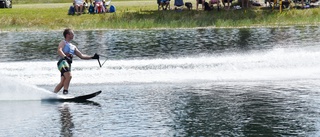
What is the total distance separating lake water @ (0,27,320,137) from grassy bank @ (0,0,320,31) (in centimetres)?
842

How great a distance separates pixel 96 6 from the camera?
45.1 metres

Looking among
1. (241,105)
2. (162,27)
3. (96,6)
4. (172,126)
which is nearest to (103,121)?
(172,126)

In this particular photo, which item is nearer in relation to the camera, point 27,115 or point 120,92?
point 27,115

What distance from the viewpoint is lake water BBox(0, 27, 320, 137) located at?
45.9 feet

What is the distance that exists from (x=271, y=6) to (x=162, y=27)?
267 inches

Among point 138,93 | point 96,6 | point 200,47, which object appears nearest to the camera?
point 138,93

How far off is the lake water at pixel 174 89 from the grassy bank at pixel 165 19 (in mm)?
8419

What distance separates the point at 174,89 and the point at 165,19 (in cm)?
2400

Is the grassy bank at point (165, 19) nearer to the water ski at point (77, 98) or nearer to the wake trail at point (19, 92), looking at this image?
the wake trail at point (19, 92)

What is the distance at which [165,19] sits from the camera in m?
42.9

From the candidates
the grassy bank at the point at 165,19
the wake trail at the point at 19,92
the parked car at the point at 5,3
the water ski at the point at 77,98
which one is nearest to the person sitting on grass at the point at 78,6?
the grassy bank at the point at 165,19

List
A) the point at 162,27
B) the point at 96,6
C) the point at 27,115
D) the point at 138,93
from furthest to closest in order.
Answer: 1. the point at 96,6
2. the point at 162,27
3. the point at 138,93
4. the point at 27,115

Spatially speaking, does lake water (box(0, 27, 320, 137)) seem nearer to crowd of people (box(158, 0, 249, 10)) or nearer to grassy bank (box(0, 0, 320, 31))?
grassy bank (box(0, 0, 320, 31))

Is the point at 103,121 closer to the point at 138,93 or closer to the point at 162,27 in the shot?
the point at 138,93
